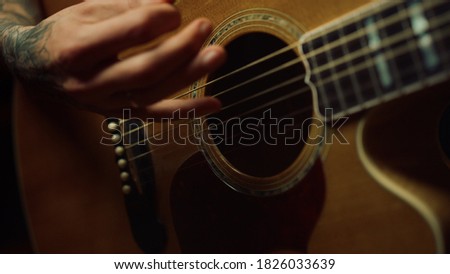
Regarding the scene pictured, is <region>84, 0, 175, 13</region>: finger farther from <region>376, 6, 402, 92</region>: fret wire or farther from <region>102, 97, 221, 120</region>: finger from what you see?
<region>376, 6, 402, 92</region>: fret wire

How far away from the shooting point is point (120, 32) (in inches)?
15.9

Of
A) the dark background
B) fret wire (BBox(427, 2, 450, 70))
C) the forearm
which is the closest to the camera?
fret wire (BBox(427, 2, 450, 70))

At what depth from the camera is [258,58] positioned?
0.54 m

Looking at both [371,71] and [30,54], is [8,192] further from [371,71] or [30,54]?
[371,71]

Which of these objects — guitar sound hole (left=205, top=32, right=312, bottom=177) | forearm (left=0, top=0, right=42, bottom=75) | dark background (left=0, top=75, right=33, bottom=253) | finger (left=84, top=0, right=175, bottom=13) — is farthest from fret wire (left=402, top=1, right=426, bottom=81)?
dark background (left=0, top=75, right=33, bottom=253)

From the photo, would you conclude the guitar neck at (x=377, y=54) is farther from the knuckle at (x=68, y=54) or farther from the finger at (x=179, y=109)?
the knuckle at (x=68, y=54)

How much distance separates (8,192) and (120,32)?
0.58 metres

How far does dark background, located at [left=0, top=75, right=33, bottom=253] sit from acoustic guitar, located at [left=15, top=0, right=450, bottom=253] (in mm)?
80

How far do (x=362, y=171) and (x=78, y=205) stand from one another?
0.49m

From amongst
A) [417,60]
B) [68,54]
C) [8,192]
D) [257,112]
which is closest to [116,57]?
[68,54]

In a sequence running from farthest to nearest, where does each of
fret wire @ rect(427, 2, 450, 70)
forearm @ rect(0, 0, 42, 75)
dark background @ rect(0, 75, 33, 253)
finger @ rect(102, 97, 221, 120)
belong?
dark background @ rect(0, 75, 33, 253) < forearm @ rect(0, 0, 42, 75) < finger @ rect(102, 97, 221, 120) < fret wire @ rect(427, 2, 450, 70)

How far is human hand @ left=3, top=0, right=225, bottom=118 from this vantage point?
399 millimetres
